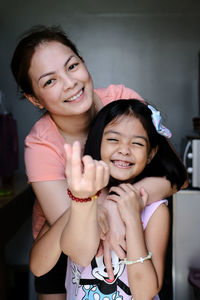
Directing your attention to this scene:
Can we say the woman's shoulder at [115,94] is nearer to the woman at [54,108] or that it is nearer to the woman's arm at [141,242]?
the woman at [54,108]

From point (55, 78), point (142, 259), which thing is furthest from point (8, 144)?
point (142, 259)

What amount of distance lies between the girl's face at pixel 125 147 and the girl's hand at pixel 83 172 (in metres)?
0.33

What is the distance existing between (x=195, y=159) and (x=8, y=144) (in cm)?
93

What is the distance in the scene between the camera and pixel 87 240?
0.84 m

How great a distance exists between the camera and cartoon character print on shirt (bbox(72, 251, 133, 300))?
1021mm

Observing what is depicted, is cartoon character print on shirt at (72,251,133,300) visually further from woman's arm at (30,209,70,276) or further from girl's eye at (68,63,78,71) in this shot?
girl's eye at (68,63,78,71)

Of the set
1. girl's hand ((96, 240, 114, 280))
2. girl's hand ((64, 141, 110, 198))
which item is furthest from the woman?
girl's hand ((64, 141, 110, 198))

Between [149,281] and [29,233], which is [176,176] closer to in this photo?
[149,281]

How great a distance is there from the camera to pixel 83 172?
0.71 metres

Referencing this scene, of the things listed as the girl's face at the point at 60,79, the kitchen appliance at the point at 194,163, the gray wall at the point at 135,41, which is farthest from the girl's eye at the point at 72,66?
the gray wall at the point at 135,41

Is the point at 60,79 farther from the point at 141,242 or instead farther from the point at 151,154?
the point at 141,242

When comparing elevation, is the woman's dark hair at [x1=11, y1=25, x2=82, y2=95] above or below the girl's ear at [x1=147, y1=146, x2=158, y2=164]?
above

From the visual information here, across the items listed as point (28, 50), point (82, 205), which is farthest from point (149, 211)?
point (28, 50)

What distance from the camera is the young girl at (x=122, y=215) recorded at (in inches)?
32.4
